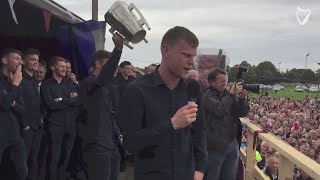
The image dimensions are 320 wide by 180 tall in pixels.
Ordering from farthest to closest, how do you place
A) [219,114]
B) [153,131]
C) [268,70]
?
[268,70], [219,114], [153,131]

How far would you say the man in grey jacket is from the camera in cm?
531

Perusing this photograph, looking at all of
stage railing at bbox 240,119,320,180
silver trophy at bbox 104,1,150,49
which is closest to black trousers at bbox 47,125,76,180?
silver trophy at bbox 104,1,150,49

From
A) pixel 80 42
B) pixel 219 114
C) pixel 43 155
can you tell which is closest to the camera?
pixel 219 114

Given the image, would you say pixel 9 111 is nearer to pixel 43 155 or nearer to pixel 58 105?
pixel 58 105

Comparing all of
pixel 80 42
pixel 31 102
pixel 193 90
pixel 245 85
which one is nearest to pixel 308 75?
pixel 80 42

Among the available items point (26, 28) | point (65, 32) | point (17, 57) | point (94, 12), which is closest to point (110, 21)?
point (17, 57)

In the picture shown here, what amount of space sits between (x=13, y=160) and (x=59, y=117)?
976mm

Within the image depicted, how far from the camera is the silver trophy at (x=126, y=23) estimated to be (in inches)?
162

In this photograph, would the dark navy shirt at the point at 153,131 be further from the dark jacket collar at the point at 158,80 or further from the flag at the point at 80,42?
the flag at the point at 80,42

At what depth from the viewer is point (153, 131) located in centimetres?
257

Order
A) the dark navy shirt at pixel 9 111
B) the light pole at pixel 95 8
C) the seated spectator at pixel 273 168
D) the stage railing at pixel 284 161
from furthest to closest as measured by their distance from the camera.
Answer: the light pole at pixel 95 8, the seated spectator at pixel 273 168, the dark navy shirt at pixel 9 111, the stage railing at pixel 284 161

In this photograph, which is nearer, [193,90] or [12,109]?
[193,90]

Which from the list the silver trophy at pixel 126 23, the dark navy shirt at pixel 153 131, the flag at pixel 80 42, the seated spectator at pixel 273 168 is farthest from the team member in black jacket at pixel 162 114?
the seated spectator at pixel 273 168

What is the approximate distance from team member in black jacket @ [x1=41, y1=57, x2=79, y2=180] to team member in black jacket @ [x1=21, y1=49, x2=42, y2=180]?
0.20 metres
